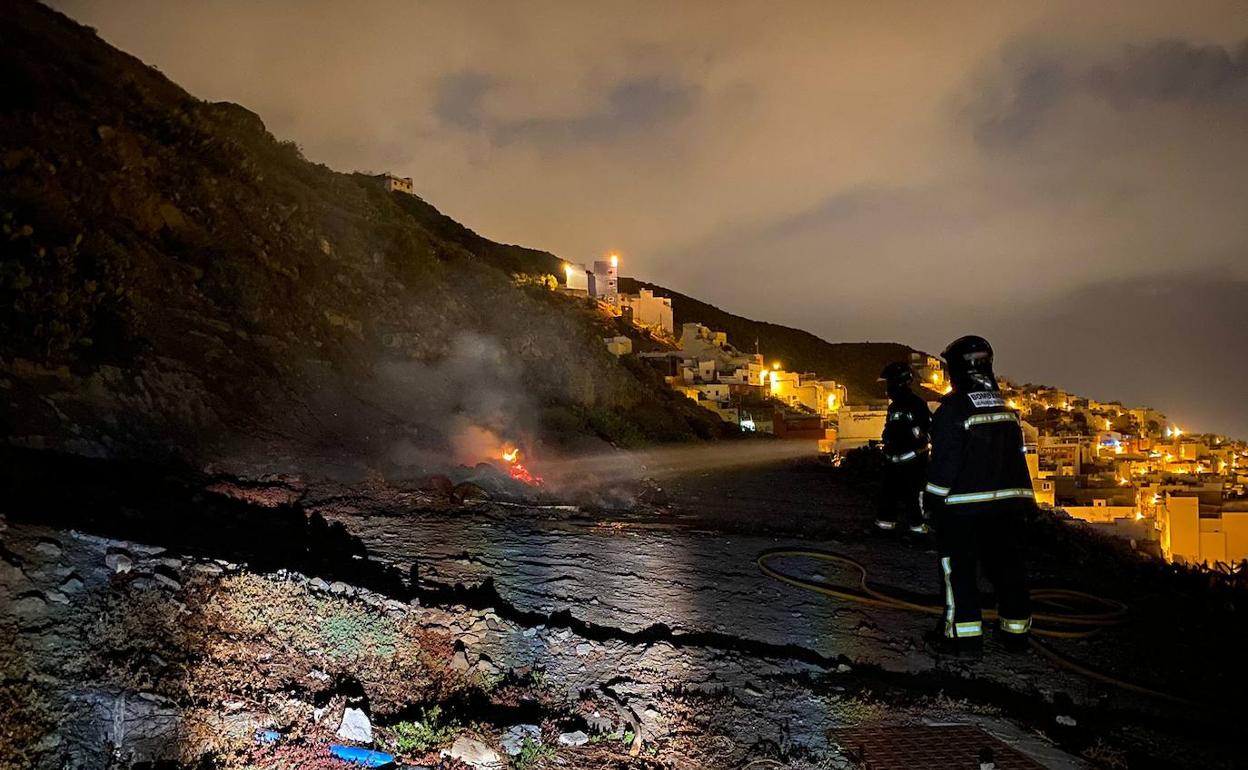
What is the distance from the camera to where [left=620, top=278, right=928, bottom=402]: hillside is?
3642 inches

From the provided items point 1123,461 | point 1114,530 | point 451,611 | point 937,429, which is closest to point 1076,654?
point 937,429

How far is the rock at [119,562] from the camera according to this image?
4.47 metres

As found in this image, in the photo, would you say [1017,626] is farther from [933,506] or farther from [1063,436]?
[1063,436]

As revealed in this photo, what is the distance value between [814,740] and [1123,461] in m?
60.9

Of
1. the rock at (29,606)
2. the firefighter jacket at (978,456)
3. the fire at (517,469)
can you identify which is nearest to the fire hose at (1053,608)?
the firefighter jacket at (978,456)

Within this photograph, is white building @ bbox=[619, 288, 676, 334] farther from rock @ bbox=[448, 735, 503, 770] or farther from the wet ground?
rock @ bbox=[448, 735, 503, 770]

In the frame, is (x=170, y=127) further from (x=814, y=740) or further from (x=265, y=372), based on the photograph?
(x=814, y=740)

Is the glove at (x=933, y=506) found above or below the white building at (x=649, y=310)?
below

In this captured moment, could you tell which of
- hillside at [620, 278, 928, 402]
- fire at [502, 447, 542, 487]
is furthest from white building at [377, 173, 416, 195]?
fire at [502, 447, 542, 487]

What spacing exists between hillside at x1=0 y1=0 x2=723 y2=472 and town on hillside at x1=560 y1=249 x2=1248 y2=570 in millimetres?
9869

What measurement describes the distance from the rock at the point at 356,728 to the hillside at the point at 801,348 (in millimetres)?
83570

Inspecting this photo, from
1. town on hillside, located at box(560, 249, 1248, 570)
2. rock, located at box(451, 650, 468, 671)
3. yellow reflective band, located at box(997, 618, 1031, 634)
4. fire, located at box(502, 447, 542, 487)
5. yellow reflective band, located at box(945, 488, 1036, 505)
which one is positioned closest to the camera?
rock, located at box(451, 650, 468, 671)

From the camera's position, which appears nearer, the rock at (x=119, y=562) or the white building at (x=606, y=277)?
the rock at (x=119, y=562)

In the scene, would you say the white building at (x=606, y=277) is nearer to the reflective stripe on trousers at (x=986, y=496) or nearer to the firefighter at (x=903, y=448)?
the firefighter at (x=903, y=448)
